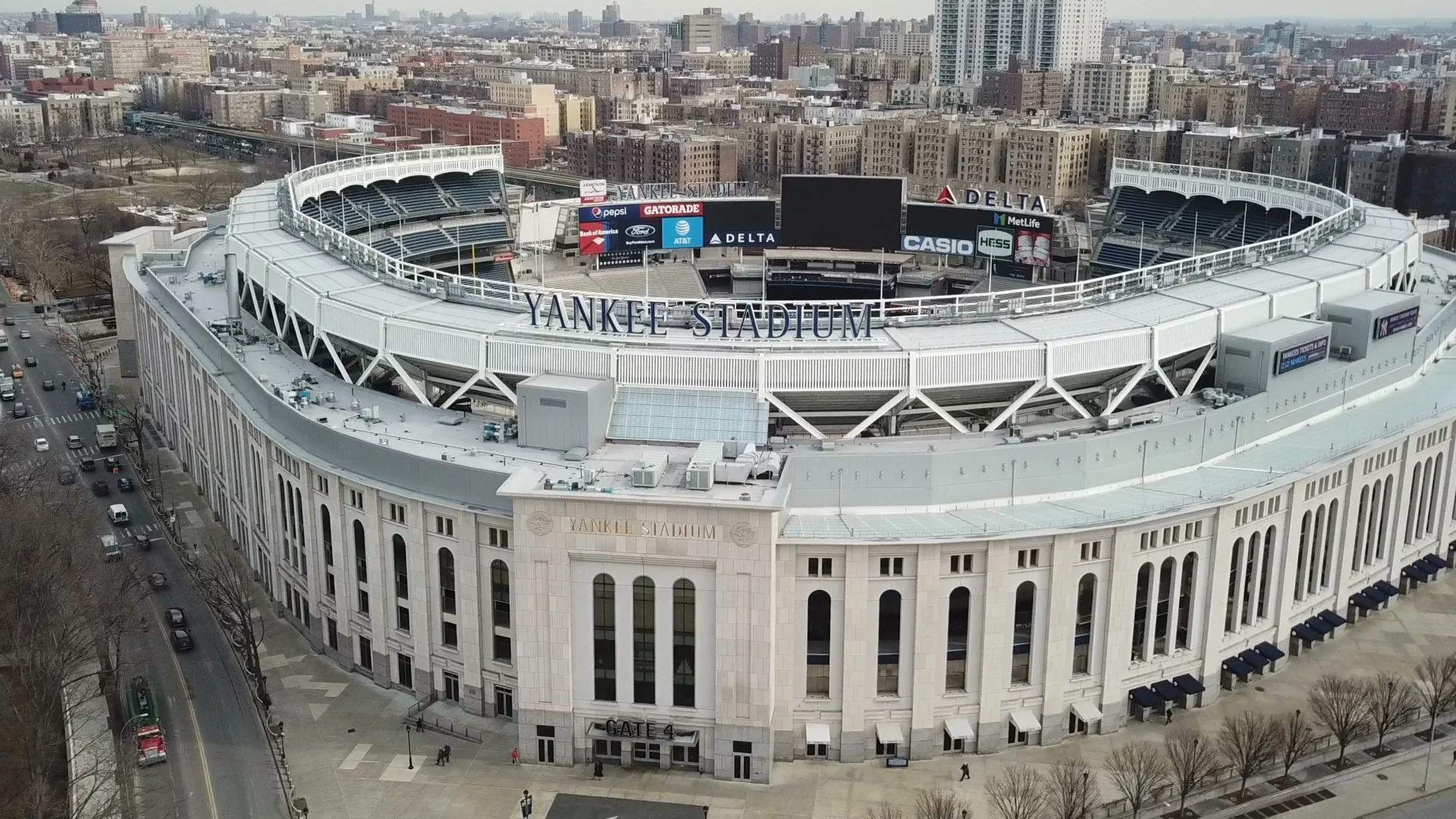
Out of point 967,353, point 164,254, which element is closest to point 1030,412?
point 967,353

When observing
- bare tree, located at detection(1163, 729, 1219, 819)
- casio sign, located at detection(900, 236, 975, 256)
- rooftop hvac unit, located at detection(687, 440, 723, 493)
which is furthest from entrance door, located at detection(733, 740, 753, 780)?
casio sign, located at detection(900, 236, 975, 256)

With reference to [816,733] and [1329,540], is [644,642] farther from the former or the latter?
[1329,540]

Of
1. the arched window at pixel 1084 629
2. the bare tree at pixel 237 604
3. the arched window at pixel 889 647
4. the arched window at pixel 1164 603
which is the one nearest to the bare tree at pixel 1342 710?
the arched window at pixel 1164 603

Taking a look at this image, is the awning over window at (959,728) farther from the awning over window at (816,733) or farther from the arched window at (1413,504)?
the arched window at (1413,504)

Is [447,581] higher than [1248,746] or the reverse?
higher

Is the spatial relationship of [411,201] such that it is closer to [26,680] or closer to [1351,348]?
[26,680]

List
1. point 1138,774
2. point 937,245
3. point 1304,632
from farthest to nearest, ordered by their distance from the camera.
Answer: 1. point 937,245
2. point 1304,632
3. point 1138,774

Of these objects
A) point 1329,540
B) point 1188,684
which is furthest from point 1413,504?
point 1188,684
